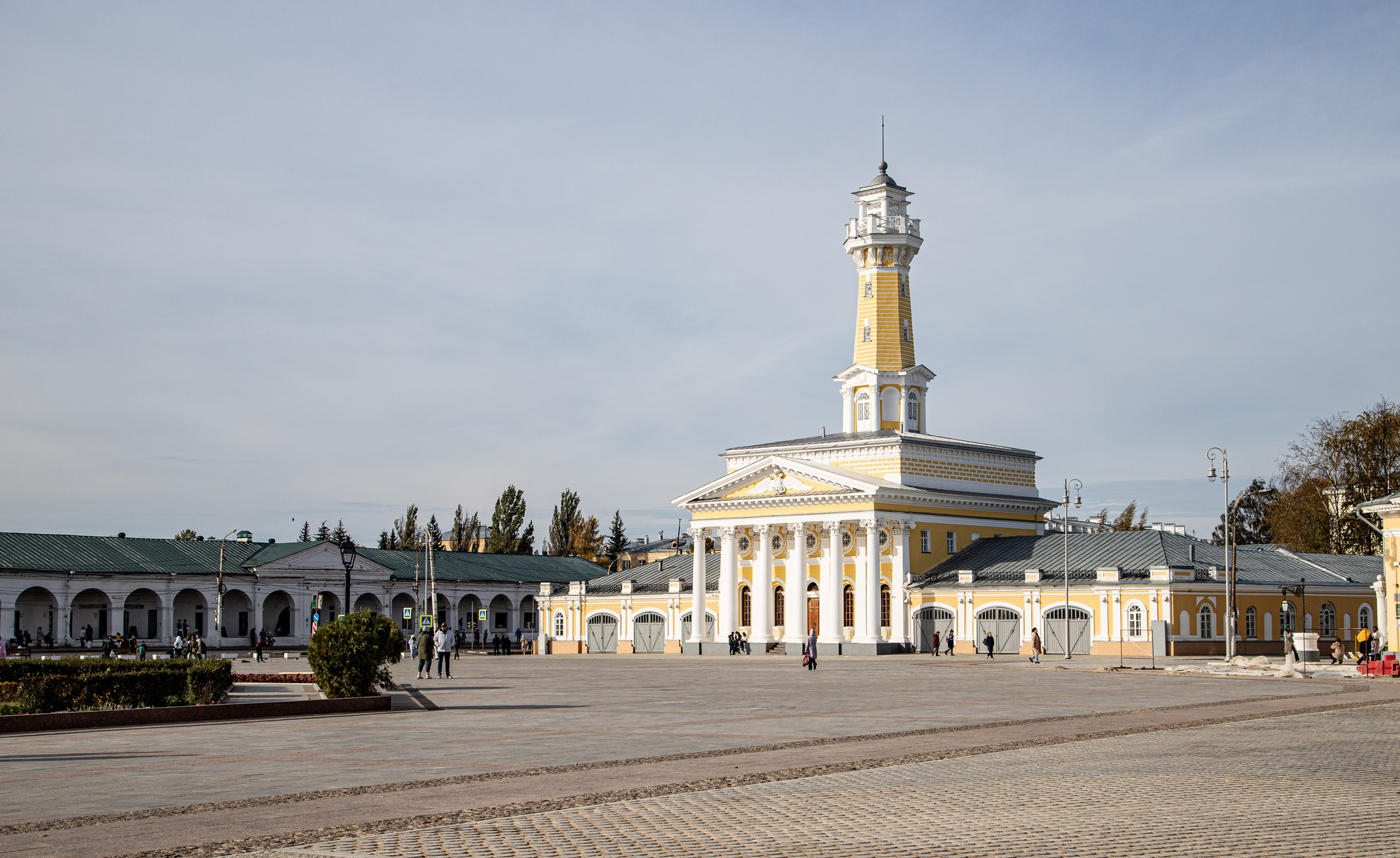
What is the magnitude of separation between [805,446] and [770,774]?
6118 centimetres

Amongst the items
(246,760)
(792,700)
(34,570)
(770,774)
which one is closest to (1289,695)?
(792,700)

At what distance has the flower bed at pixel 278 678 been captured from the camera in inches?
1422

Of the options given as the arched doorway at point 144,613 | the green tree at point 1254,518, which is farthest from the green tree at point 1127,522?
the arched doorway at point 144,613

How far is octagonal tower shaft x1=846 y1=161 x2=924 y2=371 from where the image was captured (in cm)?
7906

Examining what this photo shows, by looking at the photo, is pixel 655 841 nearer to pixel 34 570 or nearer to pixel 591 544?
pixel 34 570

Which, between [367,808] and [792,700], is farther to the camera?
[792,700]

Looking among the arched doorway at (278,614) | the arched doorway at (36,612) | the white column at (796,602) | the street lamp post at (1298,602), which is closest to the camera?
the street lamp post at (1298,602)

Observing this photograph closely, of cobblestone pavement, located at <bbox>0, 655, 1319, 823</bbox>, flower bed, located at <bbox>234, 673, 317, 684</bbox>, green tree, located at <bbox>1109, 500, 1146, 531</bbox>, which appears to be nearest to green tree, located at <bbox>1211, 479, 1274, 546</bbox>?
green tree, located at <bbox>1109, 500, 1146, 531</bbox>

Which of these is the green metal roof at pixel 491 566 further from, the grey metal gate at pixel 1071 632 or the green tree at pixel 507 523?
the grey metal gate at pixel 1071 632

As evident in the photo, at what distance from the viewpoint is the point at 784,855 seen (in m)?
11.2

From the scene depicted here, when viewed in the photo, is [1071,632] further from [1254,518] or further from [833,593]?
[1254,518]

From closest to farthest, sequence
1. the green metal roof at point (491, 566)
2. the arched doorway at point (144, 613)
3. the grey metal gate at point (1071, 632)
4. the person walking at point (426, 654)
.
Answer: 1. the person walking at point (426, 654)
2. the grey metal gate at point (1071, 632)
3. the arched doorway at point (144, 613)
4. the green metal roof at point (491, 566)

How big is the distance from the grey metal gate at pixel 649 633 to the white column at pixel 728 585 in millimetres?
4837

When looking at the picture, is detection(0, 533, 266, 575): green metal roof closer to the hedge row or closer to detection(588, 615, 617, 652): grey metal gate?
detection(588, 615, 617, 652): grey metal gate
